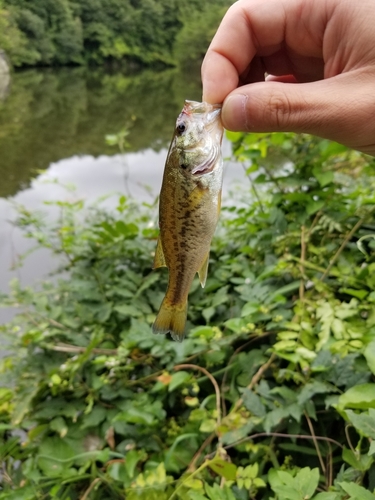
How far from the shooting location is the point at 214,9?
1683 inches

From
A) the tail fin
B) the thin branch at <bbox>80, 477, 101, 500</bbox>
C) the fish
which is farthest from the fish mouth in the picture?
the thin branch at <bbox>80, 477, 101, 500</bbox>

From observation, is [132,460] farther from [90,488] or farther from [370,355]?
[370,355]

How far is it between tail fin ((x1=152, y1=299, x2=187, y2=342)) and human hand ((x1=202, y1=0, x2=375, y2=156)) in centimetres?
75

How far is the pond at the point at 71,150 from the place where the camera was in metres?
6.09

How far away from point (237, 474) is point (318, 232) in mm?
1550

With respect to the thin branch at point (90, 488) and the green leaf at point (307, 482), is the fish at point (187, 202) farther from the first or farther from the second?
the thin branch at point (90, 488)

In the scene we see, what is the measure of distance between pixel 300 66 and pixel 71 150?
11.8m

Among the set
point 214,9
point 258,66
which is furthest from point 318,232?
point 214,9

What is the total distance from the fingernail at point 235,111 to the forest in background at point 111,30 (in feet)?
129

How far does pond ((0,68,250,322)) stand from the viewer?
609 cm

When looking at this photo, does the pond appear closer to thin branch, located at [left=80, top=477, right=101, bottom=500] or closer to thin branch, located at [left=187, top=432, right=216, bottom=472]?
thin branch, located at [left=80, top=477, right=101, bottom=500]

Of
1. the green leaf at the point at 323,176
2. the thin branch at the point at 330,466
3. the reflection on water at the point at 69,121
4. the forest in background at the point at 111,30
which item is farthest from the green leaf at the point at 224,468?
the forest in background at the point at 111,30

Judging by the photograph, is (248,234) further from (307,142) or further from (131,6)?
(131,6)

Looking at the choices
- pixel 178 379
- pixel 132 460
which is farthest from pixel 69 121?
pixel 132 460
